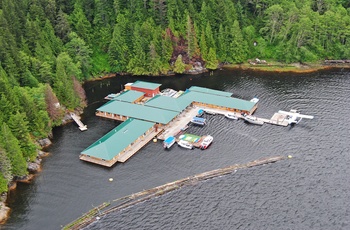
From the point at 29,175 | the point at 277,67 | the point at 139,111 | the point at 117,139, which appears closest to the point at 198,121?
the point at 139,111

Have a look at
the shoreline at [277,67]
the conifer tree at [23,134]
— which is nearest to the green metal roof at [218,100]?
the shoreline at [277,67]

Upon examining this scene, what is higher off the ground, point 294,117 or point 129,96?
point 129,96

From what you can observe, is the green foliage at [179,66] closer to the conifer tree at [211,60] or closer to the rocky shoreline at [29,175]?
the conifer tree at [211,60]

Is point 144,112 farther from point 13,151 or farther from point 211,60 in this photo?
point 211,60

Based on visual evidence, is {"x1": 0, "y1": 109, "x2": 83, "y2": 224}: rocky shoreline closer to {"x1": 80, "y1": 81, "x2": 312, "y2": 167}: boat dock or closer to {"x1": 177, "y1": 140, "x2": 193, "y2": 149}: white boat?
{"x1": 80, "y1": 81, "x2": 312, "y2": 167}: boat dock

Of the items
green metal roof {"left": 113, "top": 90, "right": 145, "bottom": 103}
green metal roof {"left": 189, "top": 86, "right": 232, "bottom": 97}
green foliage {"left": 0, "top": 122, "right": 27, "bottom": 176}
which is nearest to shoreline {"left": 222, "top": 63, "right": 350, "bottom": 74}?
green metal roof {"left": 189, "top": 86, "right": 232, "bottom": 97}

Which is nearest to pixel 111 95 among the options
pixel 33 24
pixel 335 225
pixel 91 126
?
pixel 91 126
